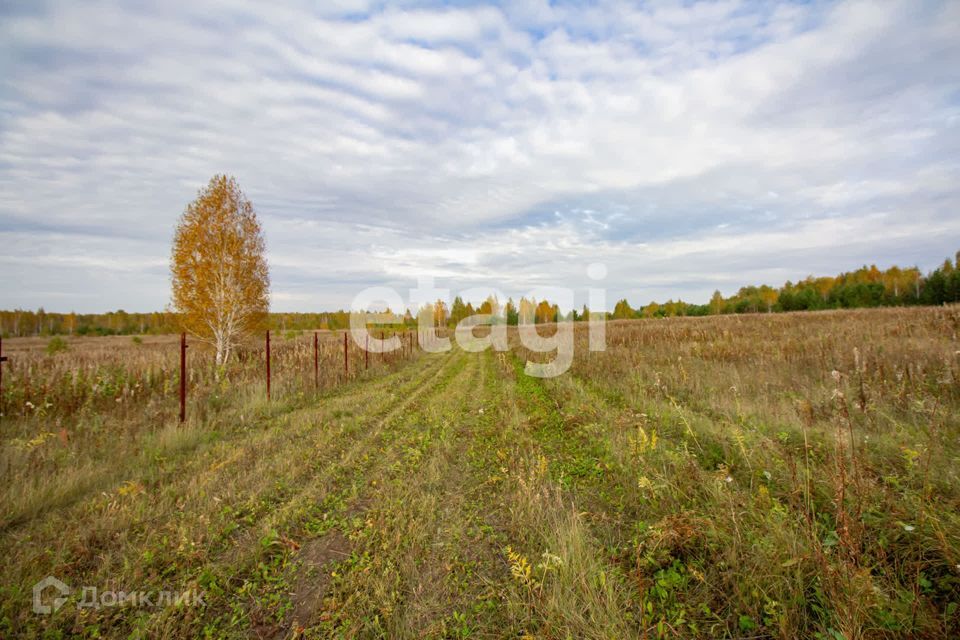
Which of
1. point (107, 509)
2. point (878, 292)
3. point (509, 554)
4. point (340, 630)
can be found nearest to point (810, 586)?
point (509, 554)

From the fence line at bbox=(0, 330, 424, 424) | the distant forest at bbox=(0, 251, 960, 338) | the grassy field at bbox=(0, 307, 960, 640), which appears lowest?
the grassy field at bbox=(0, 307, 960, 640)

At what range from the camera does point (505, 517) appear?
4.19 metres

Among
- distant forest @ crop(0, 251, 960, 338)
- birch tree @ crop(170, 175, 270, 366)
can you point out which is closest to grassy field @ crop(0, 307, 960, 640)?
birch tree @ crop(170, 175, 270, 366)

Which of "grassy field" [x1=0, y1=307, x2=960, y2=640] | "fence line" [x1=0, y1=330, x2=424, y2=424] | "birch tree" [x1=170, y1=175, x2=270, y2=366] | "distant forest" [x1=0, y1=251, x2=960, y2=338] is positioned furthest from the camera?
"distant forest" [x1=0, y1=251, x2=960, y2=338]

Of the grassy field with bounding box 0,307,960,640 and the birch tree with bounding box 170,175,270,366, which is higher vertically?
the birch tree with bounding box 170,175,270,366

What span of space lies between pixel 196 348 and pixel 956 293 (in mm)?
71758

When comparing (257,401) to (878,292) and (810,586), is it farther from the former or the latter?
(878,292)

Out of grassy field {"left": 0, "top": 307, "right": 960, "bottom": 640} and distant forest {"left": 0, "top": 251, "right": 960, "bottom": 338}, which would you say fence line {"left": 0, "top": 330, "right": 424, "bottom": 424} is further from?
distant forest {"left": 0, "top": 251, "right": 960, "bottom": 338}

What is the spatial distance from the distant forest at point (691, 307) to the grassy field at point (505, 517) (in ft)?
54.9

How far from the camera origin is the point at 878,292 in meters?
51.8

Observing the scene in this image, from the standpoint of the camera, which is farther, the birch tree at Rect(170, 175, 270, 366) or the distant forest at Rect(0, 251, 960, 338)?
the distant forest at Rect(0, 251, 960, 338)

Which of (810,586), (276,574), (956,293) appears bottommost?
(276,574)

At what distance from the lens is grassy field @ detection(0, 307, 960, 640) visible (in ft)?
8.73

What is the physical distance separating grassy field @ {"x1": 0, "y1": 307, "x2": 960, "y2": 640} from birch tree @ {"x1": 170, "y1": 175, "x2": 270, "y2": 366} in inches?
411
